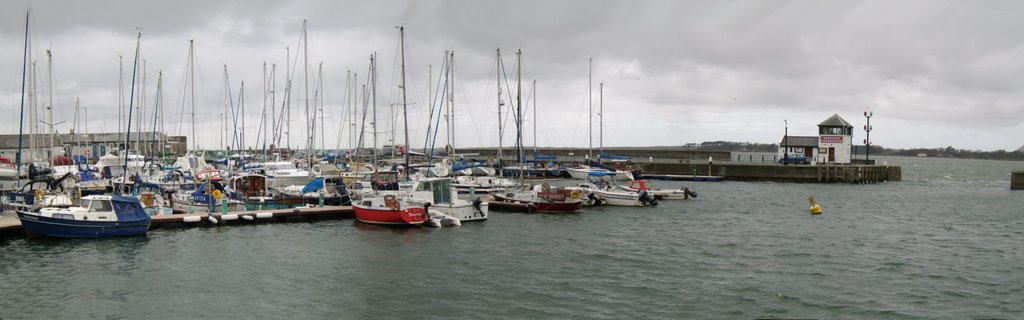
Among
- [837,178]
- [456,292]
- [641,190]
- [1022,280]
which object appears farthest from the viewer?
[837,178]

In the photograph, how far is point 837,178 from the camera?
8344 centimetres

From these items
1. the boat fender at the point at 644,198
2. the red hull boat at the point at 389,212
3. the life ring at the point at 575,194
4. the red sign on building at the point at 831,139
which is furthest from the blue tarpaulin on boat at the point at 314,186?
the red sign on building at the point at 831,139

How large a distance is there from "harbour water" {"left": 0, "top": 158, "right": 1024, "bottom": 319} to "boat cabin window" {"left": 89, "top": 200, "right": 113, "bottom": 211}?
1530mm

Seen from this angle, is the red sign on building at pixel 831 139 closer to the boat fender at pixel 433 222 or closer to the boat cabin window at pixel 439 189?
the boat cabin window at pixel 439 189

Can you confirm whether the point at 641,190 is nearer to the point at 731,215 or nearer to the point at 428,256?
the point at 731,215

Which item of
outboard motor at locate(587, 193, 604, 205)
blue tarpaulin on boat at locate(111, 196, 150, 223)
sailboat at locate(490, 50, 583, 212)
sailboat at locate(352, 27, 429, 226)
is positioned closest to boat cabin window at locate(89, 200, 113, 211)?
blue tarpaulin on boat at locate(111, 196, 150, 223)

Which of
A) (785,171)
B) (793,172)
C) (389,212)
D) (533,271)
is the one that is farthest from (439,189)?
(785,171)

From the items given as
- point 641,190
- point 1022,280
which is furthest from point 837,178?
point 1022,280

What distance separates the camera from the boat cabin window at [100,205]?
107ft

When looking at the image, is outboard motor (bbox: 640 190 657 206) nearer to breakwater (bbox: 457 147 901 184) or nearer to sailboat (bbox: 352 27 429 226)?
sailboat (bbox: 352 27 429 226)

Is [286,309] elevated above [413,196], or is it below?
below

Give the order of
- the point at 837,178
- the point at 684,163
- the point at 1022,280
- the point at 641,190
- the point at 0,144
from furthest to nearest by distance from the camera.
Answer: the point at 0,144
the point at 684,163
the point at 837,178
the point at 641,190
the point at 1022,280

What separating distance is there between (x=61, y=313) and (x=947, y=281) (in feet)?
98.9

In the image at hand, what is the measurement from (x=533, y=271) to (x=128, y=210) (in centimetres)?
1968
